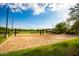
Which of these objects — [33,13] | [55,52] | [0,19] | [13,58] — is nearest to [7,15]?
[0,19]

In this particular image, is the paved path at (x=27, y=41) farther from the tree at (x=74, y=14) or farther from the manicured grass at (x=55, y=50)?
the tree at (x=74, y=14)

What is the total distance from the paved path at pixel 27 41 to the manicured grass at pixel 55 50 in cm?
3

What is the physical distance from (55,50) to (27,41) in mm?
232

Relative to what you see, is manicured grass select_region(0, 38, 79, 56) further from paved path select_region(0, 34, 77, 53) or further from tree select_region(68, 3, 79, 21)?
tree select_region(68, 3, 79, 21)

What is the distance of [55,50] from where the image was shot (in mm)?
1747

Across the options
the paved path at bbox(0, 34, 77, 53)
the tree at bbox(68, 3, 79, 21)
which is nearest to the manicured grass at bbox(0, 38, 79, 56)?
the paved path at bbox(0, 34, 77, 53)

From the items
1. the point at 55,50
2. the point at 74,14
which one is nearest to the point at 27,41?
the point at 55,50

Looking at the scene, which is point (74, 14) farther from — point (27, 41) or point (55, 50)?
point (27, 41)

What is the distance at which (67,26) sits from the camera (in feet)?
5.86

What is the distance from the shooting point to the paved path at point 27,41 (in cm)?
178

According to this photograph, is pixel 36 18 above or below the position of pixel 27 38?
above

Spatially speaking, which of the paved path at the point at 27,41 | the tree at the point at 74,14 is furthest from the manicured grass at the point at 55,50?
the tree at the point at 74,14

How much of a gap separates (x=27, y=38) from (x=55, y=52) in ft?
0.81

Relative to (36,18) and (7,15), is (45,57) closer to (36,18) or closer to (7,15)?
(36,18)
